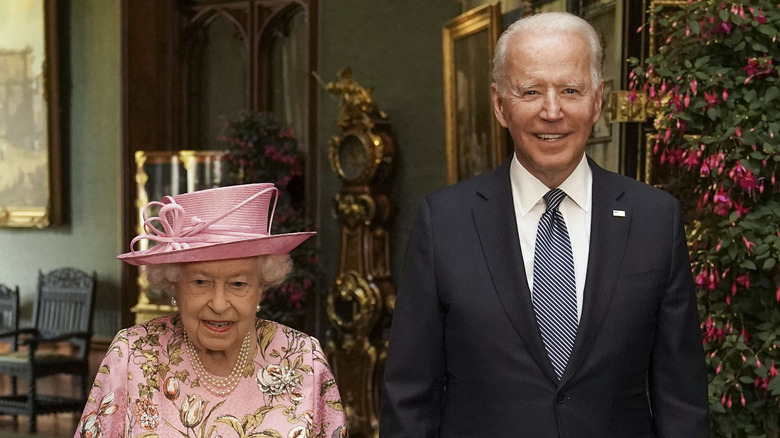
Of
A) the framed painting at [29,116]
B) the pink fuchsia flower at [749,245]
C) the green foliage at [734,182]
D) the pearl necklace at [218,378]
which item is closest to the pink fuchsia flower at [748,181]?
the green foliage at [734,182]

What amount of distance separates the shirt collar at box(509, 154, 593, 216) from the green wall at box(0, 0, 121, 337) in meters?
6.91

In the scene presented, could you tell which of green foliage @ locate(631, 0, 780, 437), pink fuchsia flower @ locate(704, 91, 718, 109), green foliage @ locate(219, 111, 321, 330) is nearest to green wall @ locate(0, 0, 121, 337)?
green foliage @ locate(219, 111, 321, 330)

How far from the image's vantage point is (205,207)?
2518 millimetres

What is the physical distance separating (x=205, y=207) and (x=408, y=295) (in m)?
0.49

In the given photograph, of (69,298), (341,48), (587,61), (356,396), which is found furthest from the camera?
(69,298)

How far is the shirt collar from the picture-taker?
8.16 ft

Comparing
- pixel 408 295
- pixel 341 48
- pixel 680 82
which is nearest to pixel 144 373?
pixel 408 295

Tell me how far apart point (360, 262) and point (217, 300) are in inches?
193

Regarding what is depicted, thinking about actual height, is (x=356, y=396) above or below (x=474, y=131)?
below

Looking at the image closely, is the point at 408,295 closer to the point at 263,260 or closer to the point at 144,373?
the point at 263,260

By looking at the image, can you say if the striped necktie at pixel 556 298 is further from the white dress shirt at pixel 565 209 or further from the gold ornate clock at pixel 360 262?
the gold ornate clock at pixel 360 262

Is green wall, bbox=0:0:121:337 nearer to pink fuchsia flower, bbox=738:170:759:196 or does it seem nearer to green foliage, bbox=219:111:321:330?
green foliage, bbox=219:111:321:330

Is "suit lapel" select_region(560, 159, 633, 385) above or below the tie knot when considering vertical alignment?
below

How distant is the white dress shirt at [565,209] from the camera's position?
→ 2.47m
